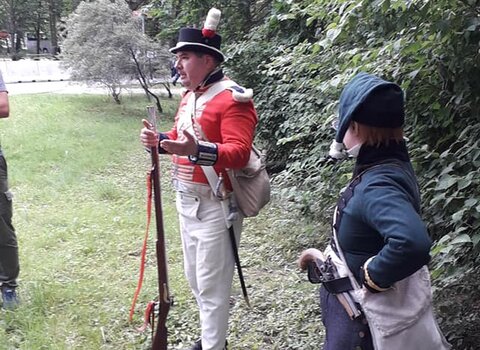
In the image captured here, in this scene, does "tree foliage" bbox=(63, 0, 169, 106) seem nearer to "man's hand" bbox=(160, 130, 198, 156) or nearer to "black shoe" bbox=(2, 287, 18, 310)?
"black shoe" bbox=(2, 287, 18, 310)

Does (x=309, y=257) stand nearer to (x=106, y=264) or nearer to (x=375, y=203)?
(x=375, y=203)

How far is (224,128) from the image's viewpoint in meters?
2.94

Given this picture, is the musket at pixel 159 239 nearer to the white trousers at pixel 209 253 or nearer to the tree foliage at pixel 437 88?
the white trousers at pixel 209 253

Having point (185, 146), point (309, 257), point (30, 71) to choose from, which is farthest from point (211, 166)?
point (30, 71)

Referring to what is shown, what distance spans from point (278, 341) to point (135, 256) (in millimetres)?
2193

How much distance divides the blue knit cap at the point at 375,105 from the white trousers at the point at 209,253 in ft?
4.37

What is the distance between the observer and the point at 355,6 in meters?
2.82

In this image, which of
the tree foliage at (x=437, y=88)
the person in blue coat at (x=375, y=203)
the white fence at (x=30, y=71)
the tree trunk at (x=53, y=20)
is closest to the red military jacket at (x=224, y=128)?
the tree foliage at (x=437, y=88)

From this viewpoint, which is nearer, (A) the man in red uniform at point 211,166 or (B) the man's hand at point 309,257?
(B) the man's hand at point 309,257

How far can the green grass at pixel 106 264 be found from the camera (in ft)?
13.0

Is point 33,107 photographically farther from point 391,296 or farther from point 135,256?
point 391,296

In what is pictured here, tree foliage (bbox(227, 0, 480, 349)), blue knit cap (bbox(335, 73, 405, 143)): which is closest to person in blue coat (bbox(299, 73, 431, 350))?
blue knit cap (bbox(335, 73, 405, 143))

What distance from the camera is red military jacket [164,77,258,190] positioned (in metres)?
2.86

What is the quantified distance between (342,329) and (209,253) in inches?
46.4
